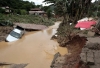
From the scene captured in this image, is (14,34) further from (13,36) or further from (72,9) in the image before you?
(72,9)

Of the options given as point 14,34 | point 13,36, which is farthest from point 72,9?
point 13,36

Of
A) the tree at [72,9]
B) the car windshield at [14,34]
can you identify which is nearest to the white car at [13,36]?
the car windshield at [14,34]

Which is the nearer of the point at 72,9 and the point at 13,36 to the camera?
the point at 13,36

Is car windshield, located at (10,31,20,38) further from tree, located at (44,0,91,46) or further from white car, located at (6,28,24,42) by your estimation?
tree, located at (44,0,91,46)

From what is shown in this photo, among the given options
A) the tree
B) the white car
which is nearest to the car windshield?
the white car

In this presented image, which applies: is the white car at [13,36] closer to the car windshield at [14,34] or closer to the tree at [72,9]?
the car windshield at [14,34]

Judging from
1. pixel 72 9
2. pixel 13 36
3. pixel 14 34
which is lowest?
pixel 13 36

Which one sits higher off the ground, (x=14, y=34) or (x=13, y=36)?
(x=14, y=34)

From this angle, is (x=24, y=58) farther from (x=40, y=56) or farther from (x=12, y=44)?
(x=12, y=44)

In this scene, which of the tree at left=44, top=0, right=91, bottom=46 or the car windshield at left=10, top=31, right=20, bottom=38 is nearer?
the car windshield at left=10, top=31, right=20, bottom=38

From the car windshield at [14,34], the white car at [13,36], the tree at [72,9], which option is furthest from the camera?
the tree at [72,9]

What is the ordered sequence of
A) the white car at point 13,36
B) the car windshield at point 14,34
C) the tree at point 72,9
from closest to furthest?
1. the white car at point 13,36
2. the car windshield at point 14,34
3. the tree at point 72,9

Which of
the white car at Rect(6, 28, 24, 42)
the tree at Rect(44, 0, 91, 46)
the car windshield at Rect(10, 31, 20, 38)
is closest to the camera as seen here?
the white car at Rect(6, 28, 24, 42)

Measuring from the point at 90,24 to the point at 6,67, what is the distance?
850 centimetres
